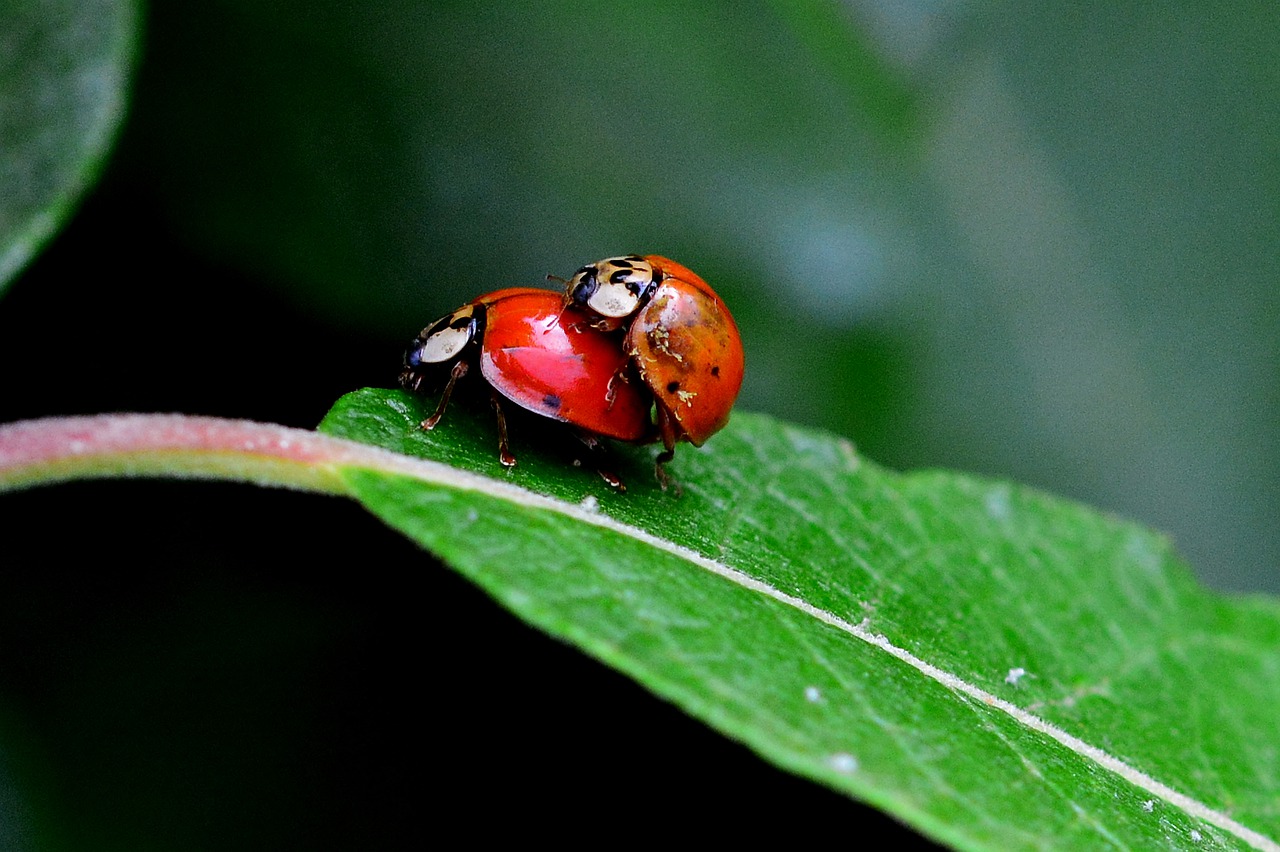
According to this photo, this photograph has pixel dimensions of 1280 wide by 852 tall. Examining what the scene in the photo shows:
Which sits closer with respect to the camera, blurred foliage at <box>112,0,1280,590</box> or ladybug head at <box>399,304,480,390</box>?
ladybug head at <box>399,304,480,390</box>

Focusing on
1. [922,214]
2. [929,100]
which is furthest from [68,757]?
[929,100]

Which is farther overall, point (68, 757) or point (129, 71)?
point (68, 757)

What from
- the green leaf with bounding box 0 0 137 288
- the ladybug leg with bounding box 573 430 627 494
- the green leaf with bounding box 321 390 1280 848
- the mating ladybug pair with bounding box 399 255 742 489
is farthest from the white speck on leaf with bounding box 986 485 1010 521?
the green leaf with bounding box 0 0 137 288

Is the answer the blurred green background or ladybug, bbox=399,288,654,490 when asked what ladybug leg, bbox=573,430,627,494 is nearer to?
ladybug, bbox=399,288,654,490

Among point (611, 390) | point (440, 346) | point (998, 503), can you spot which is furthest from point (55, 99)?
point (998, 503)

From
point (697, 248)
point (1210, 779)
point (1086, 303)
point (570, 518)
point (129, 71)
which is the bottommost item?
point (570, 518)

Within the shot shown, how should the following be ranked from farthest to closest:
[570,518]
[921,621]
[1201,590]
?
[1201,590] < [921,621] < [570,518]

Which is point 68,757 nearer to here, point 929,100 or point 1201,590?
point 1201,590
